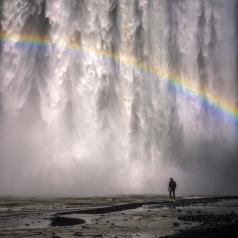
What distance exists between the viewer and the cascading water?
142ft

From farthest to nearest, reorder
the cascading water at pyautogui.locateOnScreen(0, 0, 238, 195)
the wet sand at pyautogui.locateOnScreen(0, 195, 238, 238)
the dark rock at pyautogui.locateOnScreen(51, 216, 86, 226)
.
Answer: the cascading water at pyautogui.locateOnScreen(0, 0, 238, 195) → the dark rock at pyautogui.locateOnScreen(51, 216, 86, 226) → the wet sand at pyautogui.locateOnScreen(0, 195, 238, 238)

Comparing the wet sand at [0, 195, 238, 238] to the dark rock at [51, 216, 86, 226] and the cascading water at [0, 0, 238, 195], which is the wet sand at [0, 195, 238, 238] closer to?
the dark rock at [51, 216, 86, 226]

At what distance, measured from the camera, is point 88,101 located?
44.9 meters

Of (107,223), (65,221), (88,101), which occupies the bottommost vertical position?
(107,223)

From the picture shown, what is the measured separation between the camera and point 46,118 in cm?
4394

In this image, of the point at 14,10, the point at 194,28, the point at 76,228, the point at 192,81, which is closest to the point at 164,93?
the point at 192,81

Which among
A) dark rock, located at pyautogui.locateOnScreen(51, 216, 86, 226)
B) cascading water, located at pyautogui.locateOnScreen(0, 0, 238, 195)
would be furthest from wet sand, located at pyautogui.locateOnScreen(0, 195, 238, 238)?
cascading water, located at pyautogui.locateOnScreen(0, 0, 238, 195)

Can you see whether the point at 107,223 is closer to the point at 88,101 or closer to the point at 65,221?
the point at 65,221

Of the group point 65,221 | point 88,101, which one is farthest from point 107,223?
point 88,101

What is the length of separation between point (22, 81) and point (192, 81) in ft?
70.4

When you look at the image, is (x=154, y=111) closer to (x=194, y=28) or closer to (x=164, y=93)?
(x=164, y=93)

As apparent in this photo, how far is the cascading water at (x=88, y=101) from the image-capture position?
43156mm

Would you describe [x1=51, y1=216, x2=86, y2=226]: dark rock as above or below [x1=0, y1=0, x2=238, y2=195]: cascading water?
below

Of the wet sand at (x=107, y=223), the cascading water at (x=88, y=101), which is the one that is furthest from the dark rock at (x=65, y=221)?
the cascading water at (x=88, y=101)
